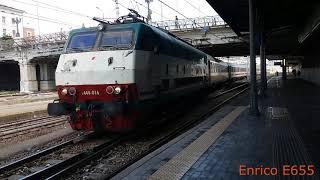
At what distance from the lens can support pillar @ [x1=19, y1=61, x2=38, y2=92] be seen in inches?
2021

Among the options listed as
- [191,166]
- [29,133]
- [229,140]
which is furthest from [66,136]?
[191,166]

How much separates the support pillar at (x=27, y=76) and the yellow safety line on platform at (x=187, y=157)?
146ft

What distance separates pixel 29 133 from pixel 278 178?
9522 millimetres

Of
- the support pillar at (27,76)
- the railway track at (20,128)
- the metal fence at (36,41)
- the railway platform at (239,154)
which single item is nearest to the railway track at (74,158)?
the railway platform at (239,154)

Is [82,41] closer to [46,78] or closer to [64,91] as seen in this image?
[64,91]

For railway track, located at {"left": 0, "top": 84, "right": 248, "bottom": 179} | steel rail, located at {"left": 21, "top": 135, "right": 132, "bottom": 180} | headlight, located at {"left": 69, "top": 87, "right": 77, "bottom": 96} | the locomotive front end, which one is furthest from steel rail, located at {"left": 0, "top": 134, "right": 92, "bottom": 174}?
headlight, located at {"left": 69, "top": 87, "right": 77, "bottom": 96}

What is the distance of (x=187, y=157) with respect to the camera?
7.36 meters

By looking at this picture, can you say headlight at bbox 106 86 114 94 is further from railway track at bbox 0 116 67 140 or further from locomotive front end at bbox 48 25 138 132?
railway track at bbox 0 116 67 140

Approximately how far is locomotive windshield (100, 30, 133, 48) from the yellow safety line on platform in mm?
3142

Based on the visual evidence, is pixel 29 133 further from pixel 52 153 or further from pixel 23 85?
pixel 23 85

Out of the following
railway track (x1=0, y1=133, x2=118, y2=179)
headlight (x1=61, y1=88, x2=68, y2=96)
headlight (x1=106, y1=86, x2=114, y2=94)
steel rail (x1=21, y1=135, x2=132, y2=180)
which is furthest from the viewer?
headlight (x1=61, y1=88, x2=68, y2=96)

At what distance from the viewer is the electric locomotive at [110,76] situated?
9992 millimetres

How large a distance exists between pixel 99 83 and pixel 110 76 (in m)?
0.35

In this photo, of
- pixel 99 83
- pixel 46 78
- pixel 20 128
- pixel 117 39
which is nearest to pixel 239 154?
pixel 99 83
